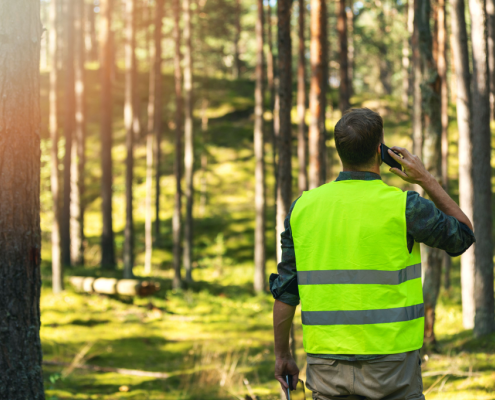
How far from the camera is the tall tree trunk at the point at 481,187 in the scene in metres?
9.23

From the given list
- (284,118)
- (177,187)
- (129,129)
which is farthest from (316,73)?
(129,129)

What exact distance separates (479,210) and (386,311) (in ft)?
25.7

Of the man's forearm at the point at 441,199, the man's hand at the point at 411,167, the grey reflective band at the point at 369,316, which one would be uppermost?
the man's hand at the point at 411,167

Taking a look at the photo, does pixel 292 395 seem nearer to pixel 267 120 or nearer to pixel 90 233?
pixel 90 233

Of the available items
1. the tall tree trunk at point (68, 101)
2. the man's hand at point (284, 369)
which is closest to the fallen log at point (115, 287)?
the tall tree trunk at point (68, 101)

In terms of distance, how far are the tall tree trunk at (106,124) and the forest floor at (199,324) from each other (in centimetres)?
176

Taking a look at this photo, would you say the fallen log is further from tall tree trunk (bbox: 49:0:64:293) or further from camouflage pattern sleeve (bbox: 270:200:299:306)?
camouflage pattern sleeve (bbox: 270:200:299:306)

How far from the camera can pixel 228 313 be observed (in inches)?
592

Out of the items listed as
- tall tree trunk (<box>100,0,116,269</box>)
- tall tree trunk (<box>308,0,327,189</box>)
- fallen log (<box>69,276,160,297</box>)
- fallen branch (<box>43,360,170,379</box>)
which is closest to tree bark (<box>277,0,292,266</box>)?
tall tree trunk (<box>308,0,327,189</box>)

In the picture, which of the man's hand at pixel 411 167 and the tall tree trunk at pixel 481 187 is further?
the tall tree trunk at pixel 481 187

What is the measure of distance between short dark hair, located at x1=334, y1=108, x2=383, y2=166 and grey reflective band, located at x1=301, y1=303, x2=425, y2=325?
720 mm

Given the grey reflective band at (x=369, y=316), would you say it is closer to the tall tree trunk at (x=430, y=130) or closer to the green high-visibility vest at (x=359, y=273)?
the green high-visibility vest at (x=359, y=273)

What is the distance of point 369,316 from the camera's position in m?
2.37

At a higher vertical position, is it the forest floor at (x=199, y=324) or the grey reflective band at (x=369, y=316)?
the grey reflective band at (x=369, y=316)
